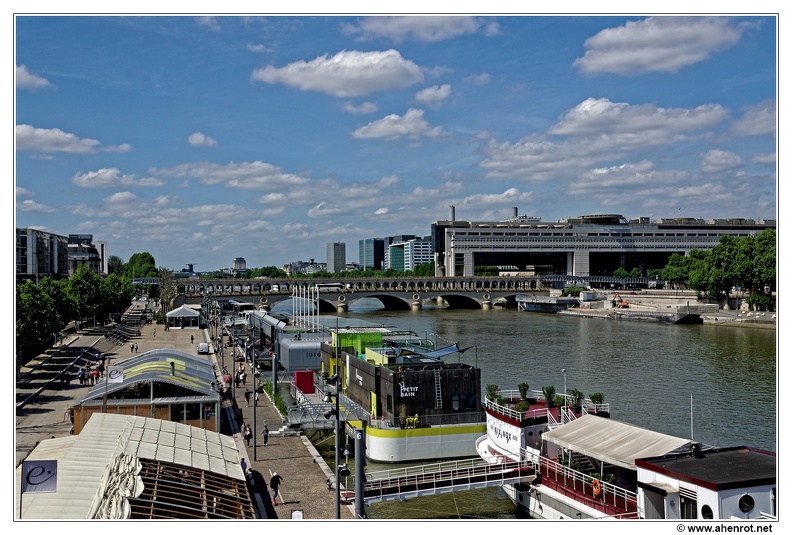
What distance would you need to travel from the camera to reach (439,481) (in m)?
20.6

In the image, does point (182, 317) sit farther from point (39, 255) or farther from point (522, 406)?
point (39, 255)

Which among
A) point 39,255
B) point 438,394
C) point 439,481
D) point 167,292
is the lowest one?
point 439,481

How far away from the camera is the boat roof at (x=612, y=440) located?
17.3 meters

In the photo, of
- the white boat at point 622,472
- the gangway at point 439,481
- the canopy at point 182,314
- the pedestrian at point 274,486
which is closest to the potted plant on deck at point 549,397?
the white boat at point 622,472

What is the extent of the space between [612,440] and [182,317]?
65.7 m

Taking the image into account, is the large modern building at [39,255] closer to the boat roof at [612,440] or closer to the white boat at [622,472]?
the white boat at [622,472]

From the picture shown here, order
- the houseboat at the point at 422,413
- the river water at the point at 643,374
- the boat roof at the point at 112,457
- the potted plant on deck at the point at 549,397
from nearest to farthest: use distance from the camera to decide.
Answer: the boat roof at the point at 112,457 < the river water at the point at 643,374 < the potted plant on deck at the point at 549,397 < the houseboat at the point at 422,413

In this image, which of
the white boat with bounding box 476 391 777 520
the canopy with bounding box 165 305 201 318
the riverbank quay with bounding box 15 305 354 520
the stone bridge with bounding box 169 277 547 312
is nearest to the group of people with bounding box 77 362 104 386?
the riverbank quay with bounding box 15 305 354 520

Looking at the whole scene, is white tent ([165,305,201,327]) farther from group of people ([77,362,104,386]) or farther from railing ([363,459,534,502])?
railing ([363,459,534,502])

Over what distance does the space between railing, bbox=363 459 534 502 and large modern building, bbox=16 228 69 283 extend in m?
83.2

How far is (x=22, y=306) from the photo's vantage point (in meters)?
41.1

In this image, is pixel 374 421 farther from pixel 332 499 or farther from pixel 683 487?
pixel 683 487

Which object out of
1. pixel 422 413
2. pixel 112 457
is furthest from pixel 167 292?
pixel 112 457

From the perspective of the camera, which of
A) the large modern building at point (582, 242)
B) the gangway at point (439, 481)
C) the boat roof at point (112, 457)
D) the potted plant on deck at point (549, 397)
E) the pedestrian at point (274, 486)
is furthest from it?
the large modern building at point (582, 242)
